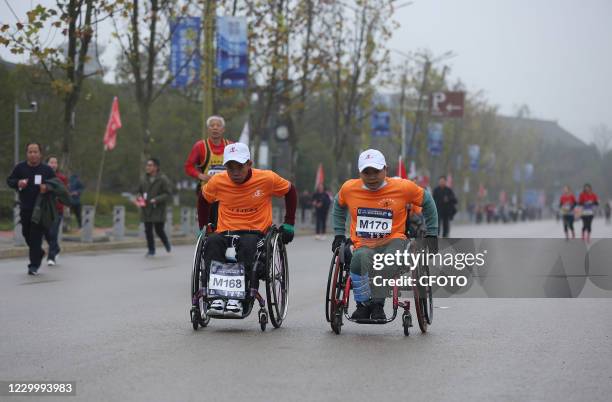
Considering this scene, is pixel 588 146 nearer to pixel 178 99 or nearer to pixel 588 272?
pixel 178 99

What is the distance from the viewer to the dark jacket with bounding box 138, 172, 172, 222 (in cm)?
2172

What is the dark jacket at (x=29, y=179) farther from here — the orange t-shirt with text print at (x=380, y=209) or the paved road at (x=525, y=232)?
the paved road at (x=525, y=232)

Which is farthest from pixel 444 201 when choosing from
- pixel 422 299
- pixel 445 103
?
pixel 445 103

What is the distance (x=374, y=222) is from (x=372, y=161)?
0.54m

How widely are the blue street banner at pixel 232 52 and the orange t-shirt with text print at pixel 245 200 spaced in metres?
22.2

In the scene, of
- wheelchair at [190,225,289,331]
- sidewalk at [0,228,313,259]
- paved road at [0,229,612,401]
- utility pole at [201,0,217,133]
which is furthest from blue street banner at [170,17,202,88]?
wheelchair at [190,225,289,331]

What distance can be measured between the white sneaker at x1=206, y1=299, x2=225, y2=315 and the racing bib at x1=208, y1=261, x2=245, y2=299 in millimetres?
55

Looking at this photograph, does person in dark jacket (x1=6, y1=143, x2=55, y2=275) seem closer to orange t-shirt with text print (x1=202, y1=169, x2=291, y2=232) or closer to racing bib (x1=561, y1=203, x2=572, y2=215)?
orange t-shirt with text print (x1=202, y1=169, x2=291, y2=232)

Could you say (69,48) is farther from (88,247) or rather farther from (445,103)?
(445,103)

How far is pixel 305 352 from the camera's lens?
8617mm

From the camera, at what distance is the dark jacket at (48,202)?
53.1ft

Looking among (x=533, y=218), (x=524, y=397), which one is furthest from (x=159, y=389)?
(x=533, y=218)

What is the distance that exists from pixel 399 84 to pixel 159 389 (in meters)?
61.8

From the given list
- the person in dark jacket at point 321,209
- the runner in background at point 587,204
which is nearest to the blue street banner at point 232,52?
the person in dark jacket at point 321,209
